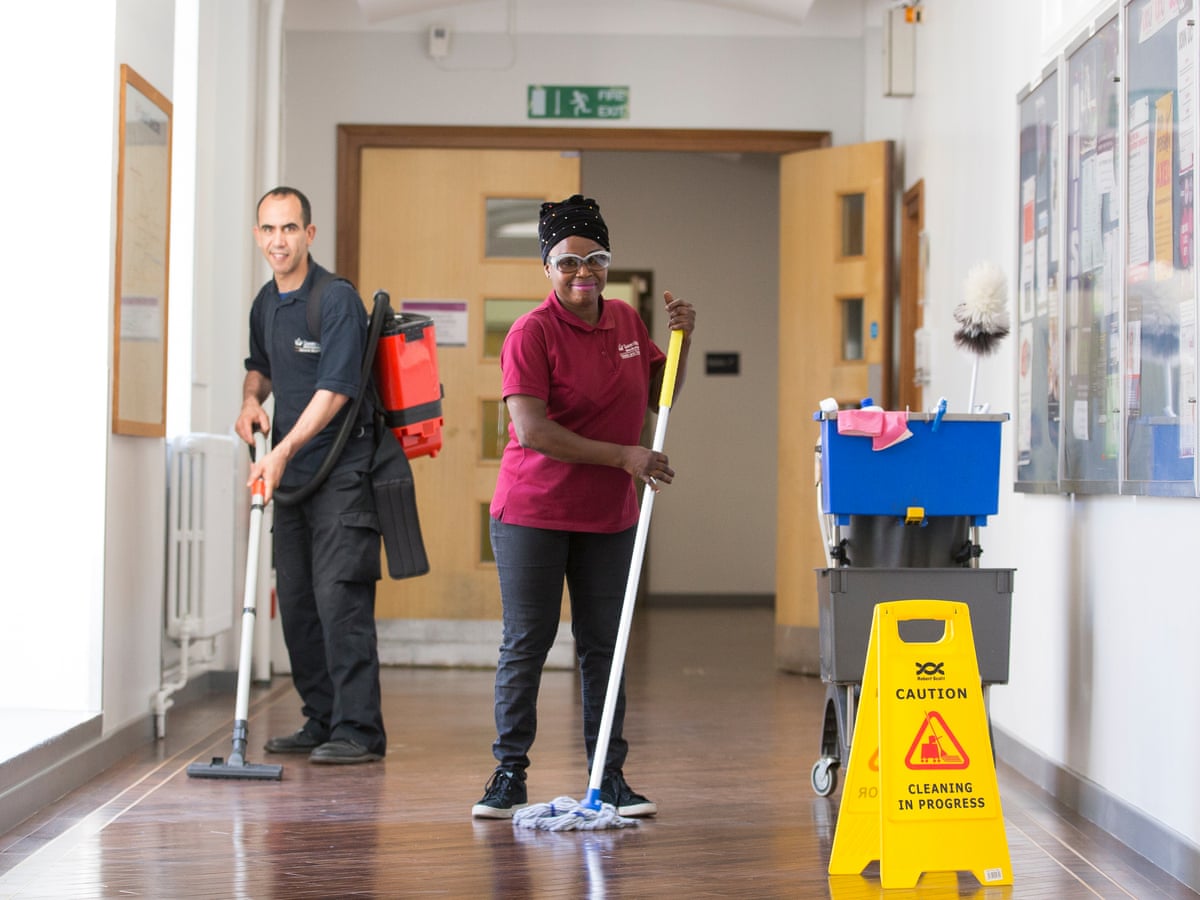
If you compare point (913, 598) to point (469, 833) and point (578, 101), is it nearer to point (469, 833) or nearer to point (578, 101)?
point (469, 833)

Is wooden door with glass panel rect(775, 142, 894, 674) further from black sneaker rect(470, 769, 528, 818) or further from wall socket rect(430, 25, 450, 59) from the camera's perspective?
black sneaker rect(470, 769, 528, 818)

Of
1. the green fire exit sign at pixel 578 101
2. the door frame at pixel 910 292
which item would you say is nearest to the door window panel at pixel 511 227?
the green fire exit sign at pixel 578 101

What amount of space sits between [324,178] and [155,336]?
2458 millimetres

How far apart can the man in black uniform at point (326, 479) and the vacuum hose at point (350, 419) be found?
0.02 metres

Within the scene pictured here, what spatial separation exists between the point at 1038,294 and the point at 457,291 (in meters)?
3.40

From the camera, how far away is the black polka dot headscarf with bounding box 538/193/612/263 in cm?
337

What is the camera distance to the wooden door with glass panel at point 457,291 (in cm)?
688

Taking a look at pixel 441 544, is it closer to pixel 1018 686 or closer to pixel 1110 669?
pixel 1018 686

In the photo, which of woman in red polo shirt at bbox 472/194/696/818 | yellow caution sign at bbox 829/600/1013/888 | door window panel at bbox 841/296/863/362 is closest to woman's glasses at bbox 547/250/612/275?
woman in red polo shirt at bbox 472/194/696/818

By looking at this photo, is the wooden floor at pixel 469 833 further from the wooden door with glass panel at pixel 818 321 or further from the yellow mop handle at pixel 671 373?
the wooden door with glass panel at pixel 818 321

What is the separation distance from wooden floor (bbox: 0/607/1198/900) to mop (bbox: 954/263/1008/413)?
Result: 3.75 ft

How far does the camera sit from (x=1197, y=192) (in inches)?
113

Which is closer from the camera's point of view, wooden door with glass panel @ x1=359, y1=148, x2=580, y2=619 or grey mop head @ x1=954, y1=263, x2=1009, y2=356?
grey mop head @ x1=954, y1=263, x2=1009, y2=356

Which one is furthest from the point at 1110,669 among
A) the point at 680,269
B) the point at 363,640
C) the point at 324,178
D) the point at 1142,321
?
the point at 680,269
